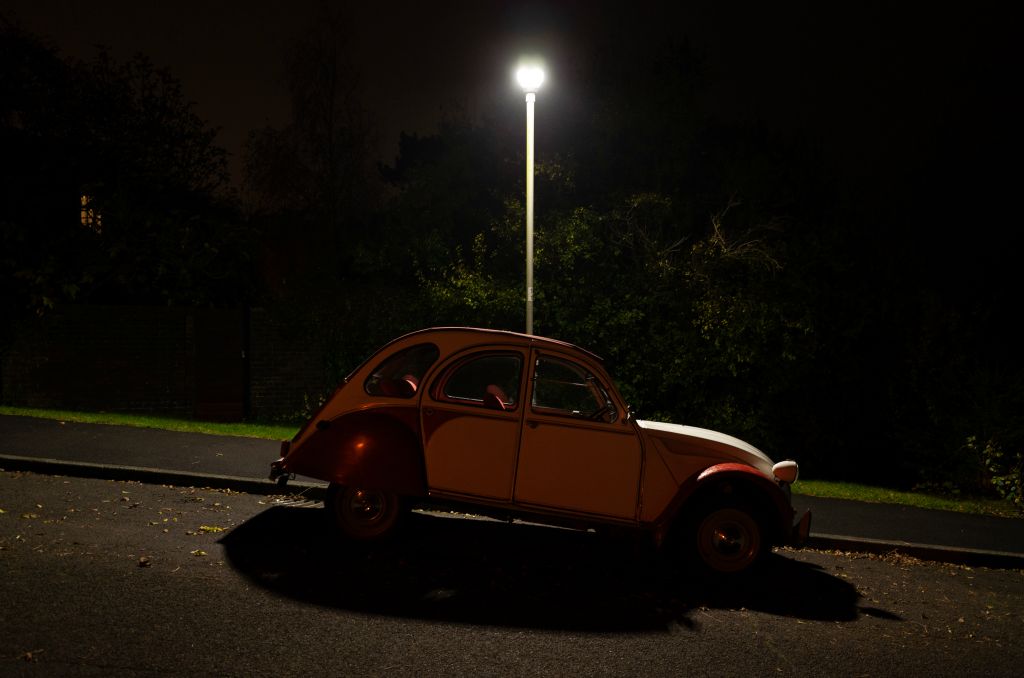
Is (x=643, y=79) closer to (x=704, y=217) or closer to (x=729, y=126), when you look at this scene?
(x=704, y=217)

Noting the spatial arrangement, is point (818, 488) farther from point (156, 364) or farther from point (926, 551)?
point (156, 364)

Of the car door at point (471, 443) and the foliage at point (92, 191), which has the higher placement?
the foliage at point (92, 191)

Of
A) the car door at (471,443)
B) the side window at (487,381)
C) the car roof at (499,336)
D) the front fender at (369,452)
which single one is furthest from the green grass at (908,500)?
the front fender at (369,452)

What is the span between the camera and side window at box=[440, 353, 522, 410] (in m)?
6.36

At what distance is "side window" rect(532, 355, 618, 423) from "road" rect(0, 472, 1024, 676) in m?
1.22

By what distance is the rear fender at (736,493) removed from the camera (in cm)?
615

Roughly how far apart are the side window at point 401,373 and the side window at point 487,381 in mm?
277

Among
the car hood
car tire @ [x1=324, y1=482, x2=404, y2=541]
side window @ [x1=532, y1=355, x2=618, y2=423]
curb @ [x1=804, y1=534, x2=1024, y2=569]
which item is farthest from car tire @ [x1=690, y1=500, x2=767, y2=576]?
car tire @ [x1=324, y1=482, x2=404, y2=541]

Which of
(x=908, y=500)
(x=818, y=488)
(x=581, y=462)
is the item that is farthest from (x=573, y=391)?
(x=908, y=500)

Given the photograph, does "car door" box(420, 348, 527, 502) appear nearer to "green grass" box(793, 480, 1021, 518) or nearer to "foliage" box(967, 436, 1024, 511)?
"green grass" box(793, 480, 1021, 518)

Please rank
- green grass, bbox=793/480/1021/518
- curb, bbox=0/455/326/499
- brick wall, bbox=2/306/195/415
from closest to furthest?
curb, bbox=0/455/326/499, green grass, bbox=793/480/1021/518, brick wall, bbox=2/306/195/415

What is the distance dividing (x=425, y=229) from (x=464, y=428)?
1156 centimetres

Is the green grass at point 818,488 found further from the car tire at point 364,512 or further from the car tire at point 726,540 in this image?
the car tire at point 364,512

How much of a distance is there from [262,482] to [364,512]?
218 cm
